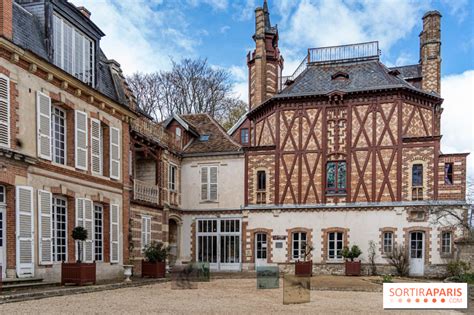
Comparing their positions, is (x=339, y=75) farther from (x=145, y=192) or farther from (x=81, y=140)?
(x=81, y=140)

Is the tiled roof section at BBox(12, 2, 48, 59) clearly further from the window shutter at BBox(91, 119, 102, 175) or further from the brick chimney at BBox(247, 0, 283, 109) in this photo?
the brick chimney at BBox(247, 0, 283, 109)

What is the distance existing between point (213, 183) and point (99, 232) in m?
8.19

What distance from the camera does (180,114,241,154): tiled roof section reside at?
21.7m

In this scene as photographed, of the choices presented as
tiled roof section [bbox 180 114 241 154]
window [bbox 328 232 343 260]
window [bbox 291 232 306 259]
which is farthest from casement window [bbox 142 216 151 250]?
window [bbox 328 232 343 260]

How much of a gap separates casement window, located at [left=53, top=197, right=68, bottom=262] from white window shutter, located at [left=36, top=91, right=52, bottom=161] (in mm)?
1410

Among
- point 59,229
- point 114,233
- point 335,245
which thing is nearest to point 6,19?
point 59,229

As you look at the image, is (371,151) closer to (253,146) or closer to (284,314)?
(253,146)

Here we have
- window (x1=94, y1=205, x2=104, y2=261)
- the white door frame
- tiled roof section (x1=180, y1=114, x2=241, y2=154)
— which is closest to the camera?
window (x1=94, y1=205, x2=104, y2=261)

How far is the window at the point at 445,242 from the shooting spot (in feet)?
61.1

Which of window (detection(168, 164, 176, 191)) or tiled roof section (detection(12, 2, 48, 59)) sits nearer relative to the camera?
tiled roof section (detection(12, 2, 48, 59))

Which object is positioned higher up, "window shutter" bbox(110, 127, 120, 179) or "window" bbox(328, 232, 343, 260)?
"window shutter" bbox(110, 127, 120, 179)

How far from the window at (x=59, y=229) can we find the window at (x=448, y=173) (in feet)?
47.5

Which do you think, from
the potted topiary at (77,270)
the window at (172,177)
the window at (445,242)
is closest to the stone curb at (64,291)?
the potted topiary at (77,270)

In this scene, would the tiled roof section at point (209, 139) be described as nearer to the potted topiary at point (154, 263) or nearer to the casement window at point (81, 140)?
the potted topiary at point (154, 263)
